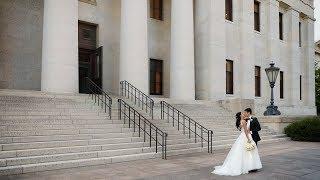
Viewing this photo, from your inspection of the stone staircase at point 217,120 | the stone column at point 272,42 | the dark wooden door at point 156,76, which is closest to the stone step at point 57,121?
the stone staircase at point 217,120

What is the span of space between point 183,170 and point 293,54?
26521 mm

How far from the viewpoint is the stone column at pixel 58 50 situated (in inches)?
651

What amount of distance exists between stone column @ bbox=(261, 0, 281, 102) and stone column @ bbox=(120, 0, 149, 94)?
1363 cm

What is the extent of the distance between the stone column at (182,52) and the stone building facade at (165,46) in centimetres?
6

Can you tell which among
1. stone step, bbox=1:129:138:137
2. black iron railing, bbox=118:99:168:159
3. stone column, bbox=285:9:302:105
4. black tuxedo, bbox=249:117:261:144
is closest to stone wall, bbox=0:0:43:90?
black iron railing, bbox=118:99:168:159

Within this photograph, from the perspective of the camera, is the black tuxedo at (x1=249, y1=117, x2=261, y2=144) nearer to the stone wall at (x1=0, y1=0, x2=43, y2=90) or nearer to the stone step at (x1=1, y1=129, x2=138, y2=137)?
the stone step at (x1=1, y1=129, x2=138, y2=137)

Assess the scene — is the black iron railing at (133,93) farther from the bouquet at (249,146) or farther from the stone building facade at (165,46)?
the bouquet at (249,146)

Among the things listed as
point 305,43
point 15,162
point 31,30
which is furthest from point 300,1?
point 15,162

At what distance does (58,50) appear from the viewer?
54.5ft

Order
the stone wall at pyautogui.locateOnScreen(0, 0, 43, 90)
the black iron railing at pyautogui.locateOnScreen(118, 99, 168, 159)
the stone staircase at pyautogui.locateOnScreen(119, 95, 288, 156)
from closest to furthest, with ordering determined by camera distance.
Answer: the black iron railing at pyautogui.locateOnScreen(118, 99, 168, 159) < the stone staircase at pyautogui.locateOnScreen(119, 95, 288, 156) < the stone wall at pyautogui.locateOnScreen(0, 0, 43, 90)

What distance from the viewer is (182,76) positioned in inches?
841

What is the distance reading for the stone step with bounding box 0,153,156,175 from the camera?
29.4 ft

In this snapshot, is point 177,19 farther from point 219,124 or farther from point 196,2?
point 219,124

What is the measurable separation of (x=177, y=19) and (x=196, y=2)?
405 centimetres
